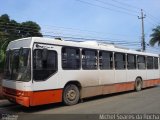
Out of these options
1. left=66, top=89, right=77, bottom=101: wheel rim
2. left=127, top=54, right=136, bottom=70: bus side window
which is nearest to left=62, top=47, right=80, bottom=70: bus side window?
left=66, top=89, right=77, bottom=101: wheel rim

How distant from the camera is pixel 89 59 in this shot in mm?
14359

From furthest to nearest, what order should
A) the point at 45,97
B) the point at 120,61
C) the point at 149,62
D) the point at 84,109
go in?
1. the point at 149,62
2. the point at 120,61
3. the point at 84,109
4. the point at 45,97

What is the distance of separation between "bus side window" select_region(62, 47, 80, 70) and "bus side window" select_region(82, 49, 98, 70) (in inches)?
17.3

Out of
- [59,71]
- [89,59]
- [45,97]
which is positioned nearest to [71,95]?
[59,71]

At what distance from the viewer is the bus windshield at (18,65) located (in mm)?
11477

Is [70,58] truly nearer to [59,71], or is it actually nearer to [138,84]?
[59,71]

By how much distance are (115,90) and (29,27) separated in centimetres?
2460

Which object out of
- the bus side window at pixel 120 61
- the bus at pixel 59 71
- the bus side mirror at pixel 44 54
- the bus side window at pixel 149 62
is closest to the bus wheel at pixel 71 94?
the bus at pixel 59 71

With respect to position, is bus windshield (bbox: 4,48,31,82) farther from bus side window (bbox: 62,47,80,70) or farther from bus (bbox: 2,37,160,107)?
bus side window (bbox: 62,47,80,70)

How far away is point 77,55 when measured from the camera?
13.7 meters

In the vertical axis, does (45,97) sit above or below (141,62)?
below

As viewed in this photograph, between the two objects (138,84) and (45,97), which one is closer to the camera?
(45,97)

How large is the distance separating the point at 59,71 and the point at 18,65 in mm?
1703

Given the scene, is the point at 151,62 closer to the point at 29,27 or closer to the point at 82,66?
the point at 82,66
